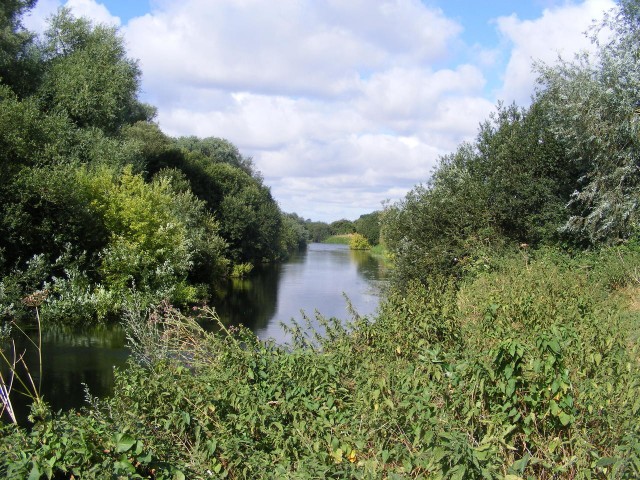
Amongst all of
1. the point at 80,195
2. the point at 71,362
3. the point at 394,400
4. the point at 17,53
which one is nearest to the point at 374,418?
the point at 394,400

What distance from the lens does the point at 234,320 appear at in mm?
23969

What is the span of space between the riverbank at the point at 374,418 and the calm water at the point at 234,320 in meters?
2.05

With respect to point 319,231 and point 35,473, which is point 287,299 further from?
point 319,231

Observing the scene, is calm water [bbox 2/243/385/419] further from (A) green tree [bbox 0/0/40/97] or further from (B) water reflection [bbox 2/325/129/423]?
(A) green tree [bbox 0/0/40/97]

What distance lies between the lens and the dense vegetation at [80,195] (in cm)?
2039

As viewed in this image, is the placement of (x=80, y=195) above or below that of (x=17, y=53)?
below

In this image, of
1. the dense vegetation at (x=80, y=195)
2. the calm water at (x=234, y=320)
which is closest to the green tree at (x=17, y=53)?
the dense vegetation at (x=80, y=195)

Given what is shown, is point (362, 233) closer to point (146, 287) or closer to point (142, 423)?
point (146, 287)

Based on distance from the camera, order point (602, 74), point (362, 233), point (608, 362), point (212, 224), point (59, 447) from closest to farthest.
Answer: point (59, 447) < point (608, 362) < point (602, 74) < point (212, 224) < point (362, 233)

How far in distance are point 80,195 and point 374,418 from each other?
2007cm

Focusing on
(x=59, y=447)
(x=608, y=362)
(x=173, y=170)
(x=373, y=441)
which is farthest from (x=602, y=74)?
(x=173, y=170)

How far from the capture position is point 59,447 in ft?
12.8

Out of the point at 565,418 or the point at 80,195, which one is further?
the point at 80,195

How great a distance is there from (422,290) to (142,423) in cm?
478
